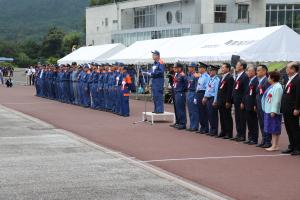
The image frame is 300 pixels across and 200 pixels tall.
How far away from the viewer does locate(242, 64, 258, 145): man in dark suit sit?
42.2ft

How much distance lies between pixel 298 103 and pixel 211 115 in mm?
3713

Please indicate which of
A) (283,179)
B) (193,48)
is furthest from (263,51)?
(283,179)

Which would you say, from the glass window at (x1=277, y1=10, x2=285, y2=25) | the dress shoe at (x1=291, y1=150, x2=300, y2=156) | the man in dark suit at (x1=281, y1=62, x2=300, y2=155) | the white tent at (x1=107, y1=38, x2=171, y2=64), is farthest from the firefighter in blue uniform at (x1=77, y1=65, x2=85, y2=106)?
the glass window at (x1=277, y1=10, x2=285, y2=25)

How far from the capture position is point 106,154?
1146cm

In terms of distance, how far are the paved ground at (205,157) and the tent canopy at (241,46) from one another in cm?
557

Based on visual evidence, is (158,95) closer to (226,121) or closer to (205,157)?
(226,121)

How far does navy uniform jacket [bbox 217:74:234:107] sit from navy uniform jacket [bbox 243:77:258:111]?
852mm

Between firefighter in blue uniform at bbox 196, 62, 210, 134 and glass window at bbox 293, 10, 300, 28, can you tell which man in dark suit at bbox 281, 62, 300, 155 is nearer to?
firefighter in blue uniform at bbox 196, 62, 210, 134

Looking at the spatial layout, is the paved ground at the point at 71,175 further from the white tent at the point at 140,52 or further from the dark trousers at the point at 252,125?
the white tent at the point at 140,52

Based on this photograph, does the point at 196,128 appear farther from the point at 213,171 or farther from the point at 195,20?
the point at 195,20

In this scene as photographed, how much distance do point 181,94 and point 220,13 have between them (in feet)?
182

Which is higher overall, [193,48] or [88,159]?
[193,48]

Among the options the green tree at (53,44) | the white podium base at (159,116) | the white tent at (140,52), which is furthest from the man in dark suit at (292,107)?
the green tree at (53,44)

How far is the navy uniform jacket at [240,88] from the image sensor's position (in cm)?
1328
